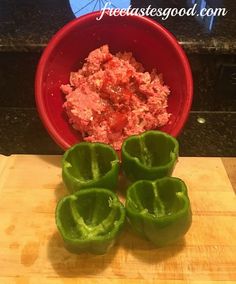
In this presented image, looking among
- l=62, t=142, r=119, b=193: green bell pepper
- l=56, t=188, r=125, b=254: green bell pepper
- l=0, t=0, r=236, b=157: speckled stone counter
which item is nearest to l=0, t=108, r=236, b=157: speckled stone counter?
l=0, t=0, r=236, b=157: speckled stone counter

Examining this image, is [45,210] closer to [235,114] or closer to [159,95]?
[159,95]

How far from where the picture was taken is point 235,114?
118 cm

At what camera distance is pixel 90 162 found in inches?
32.6

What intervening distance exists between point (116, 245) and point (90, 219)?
0.07m

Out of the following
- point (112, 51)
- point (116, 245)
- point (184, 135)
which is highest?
point (112, 51)

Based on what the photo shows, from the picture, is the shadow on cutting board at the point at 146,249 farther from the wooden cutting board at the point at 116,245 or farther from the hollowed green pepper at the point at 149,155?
the hollowed green pepper at the point at 149,155

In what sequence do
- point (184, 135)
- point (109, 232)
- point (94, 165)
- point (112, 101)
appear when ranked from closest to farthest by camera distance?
point (109, 232), point (94, 165), point (112, 101), point (184, 135)

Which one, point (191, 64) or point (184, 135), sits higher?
point (191, 64)

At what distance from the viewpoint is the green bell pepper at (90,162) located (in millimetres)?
777

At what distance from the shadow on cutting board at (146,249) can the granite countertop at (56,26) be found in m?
0.57

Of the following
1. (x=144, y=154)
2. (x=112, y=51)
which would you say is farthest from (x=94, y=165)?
(x=112, y=51)

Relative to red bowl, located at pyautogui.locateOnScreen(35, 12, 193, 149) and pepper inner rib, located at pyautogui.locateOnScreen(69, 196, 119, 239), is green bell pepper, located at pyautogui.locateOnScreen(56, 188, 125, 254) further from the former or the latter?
red bowl, located at pyautogui.locateOnScreen(35, 12, 193, 149)

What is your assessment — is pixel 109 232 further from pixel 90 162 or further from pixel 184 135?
pixel 184 135

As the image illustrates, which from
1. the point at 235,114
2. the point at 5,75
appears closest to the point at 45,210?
the point at 5,75
